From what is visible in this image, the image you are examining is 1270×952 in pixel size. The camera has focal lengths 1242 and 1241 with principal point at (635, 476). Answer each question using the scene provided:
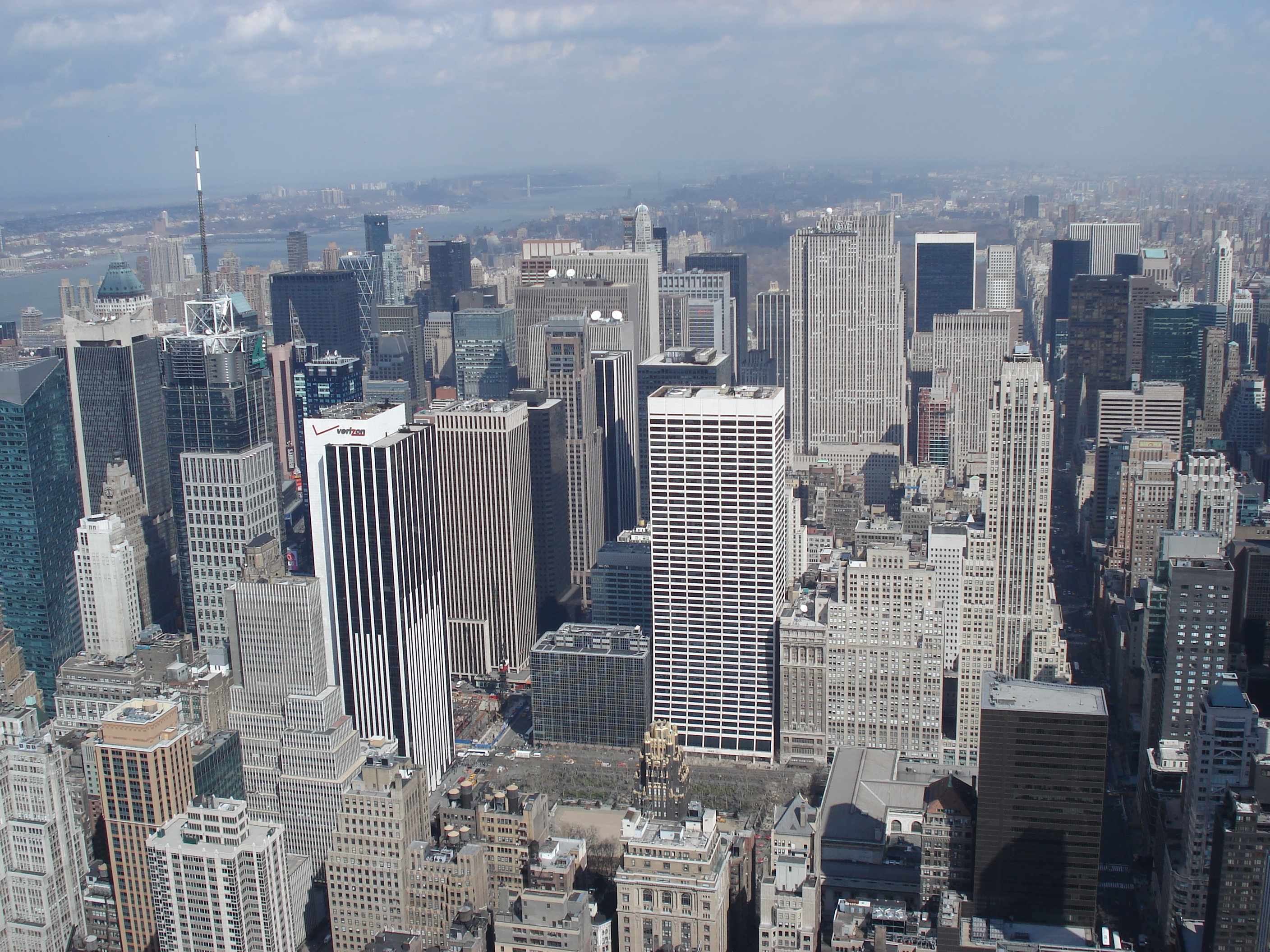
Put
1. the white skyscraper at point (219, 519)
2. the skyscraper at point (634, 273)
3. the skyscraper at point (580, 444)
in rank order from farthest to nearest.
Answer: the skyscraper at point (634, 273) → the skyscraper at point (580, 444) → the white skyscraper at point (219, 519)

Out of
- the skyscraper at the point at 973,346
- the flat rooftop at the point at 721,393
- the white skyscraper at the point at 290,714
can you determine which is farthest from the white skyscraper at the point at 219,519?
the skyscraper at the point at 973,346

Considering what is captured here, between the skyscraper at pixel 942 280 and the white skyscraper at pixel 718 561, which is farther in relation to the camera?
the skyscraper at pixel 942 280

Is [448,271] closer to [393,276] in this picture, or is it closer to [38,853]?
[393,276]

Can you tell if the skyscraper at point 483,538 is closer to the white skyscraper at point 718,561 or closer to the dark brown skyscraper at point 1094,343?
the white skyscraper at point 718,561

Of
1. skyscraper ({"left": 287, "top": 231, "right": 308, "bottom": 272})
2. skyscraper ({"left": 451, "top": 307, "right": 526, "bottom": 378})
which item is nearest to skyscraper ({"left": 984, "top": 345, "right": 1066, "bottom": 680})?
skyscraper ({"left": 451, "top": 307, "right": 526, "bottom": 378})

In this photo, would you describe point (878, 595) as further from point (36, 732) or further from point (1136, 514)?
point (36, 732)

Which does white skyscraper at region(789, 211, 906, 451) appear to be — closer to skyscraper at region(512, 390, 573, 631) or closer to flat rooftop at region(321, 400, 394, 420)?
skyscraper at region(512, 390, 573, 631)

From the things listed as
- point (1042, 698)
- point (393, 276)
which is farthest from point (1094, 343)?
point (1042, 698)

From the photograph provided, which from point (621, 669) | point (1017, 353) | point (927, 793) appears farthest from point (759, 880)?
point (1017, 353)
